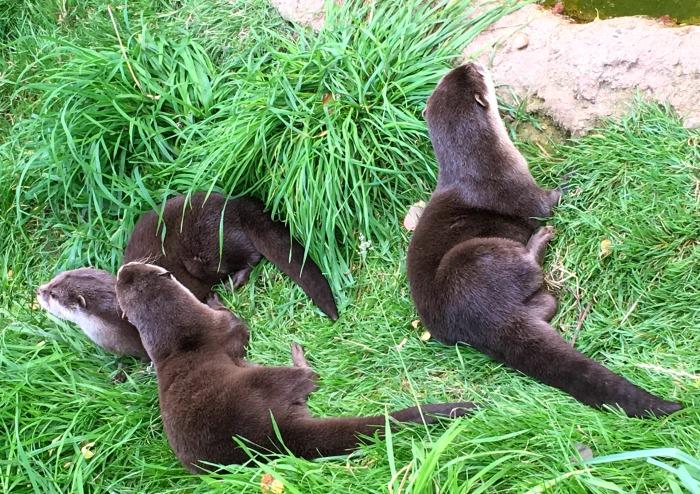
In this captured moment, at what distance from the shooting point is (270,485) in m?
2.47

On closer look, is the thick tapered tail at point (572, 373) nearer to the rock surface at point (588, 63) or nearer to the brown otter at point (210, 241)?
the rock surface at point (588, 63)

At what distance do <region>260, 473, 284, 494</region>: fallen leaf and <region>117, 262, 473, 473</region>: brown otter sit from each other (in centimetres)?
15

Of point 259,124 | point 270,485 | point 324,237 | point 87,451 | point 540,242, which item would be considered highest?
point 259,124

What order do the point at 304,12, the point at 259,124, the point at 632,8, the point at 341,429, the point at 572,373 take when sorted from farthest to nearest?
the point at 304,12 < the point at 259,124 < the point at 632,8 < the point at 341,429 < the point at 572,373

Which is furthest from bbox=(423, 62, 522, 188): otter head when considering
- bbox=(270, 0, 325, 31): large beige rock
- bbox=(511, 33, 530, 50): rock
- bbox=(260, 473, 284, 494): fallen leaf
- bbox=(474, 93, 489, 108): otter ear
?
bbox=(260, 473, 284, 494): fallen leaf

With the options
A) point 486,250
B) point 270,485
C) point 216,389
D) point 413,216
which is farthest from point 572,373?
point 216,389

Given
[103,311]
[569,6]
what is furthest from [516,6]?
[103,311]

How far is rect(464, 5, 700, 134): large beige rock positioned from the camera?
9.09 ft

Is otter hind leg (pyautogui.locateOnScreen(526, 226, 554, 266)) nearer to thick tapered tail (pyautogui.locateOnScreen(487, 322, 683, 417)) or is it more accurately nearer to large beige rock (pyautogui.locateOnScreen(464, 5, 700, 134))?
thick tapered tail (pyautogui.locateOnScreen(487, 322, 683, 417))

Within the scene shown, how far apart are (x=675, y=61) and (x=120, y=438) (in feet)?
9.24

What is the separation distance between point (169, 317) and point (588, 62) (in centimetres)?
217

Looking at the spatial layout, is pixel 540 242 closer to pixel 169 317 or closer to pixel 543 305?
pixel 543 305

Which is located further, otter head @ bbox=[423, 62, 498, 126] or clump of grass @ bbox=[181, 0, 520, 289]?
clump of grass @ bbox=[181, 0, 520, 289]

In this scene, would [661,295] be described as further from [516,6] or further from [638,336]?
[516,6]
